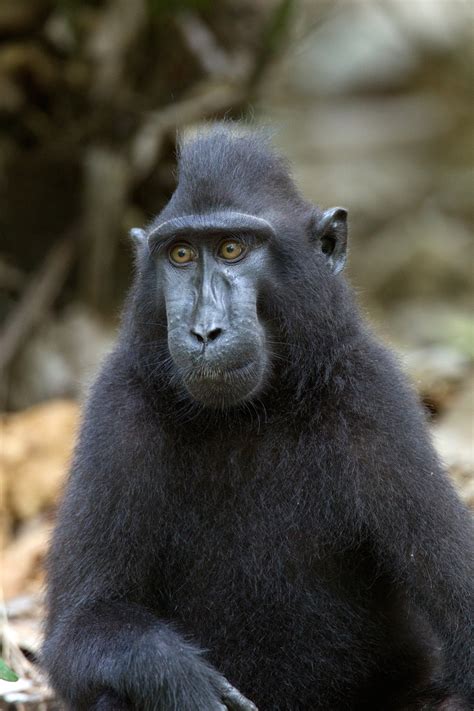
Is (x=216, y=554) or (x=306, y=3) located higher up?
(x=306, y=3)

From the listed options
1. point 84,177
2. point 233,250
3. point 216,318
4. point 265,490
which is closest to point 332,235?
point 233,250

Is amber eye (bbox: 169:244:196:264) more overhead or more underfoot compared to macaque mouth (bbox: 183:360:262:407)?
more overhead

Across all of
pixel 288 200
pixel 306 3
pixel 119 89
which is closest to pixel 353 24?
pixel 306 3

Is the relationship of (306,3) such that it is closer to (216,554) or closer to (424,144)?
(424,144)

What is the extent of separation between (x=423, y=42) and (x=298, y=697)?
686 inches

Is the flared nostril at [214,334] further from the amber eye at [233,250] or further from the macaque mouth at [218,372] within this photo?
the amber eye at [233,250]

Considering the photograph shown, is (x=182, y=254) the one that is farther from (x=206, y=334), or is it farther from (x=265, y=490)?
(x=265, y=490)

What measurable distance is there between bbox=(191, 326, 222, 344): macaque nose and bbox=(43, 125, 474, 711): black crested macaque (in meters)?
0.17

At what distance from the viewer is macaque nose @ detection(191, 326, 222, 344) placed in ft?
14.4

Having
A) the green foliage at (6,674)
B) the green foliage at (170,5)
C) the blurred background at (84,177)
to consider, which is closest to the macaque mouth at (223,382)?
the green foliage at (6,674)

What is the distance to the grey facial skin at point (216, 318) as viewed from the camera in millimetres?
4426

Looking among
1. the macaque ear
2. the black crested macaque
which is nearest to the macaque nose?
the black crested macaque

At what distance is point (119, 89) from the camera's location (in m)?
9.51

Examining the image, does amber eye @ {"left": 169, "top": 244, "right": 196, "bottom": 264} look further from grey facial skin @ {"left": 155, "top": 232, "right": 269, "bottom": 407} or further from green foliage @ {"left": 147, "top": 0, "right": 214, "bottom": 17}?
green foliage @ {"left": 147, "top": 0, "right": 214, "bottom": 17}
